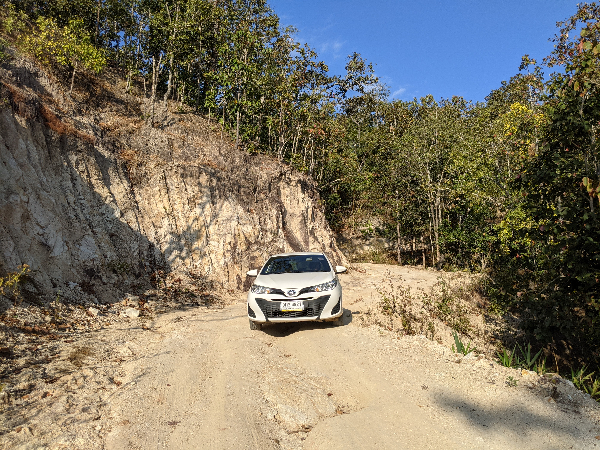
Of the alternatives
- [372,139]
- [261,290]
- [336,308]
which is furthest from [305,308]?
[372,139]

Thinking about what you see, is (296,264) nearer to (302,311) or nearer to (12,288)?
(302,311)

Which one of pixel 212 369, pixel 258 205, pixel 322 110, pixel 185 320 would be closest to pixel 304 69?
pixel 322 110

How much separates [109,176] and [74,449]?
12331mm

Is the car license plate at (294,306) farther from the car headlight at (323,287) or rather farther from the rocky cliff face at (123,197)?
the rocky cliff face at (123,197)

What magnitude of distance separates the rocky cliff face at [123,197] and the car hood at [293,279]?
5.36m

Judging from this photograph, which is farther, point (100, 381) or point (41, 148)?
point (41, 148)

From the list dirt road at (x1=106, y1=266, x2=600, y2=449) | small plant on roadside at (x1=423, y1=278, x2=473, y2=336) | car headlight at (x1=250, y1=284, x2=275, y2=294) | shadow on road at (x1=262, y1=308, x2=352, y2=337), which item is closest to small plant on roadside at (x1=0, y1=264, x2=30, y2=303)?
dirt road at (x1=106, y1=266, x2=600, y2=449)

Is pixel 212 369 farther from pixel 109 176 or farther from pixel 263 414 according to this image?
pixel 109 176

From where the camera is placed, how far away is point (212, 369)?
625 centimetres

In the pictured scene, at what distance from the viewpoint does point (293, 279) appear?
309 inches

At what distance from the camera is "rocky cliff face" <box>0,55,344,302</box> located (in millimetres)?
10688

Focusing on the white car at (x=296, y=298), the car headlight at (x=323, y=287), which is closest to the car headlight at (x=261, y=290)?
the white car at (x=296, y=298)

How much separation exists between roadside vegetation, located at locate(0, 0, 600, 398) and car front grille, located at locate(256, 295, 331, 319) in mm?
3422

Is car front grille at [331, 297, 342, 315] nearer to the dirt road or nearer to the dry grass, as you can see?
the dirt road
